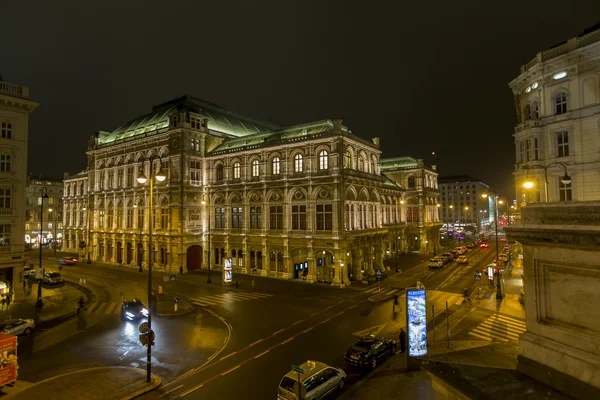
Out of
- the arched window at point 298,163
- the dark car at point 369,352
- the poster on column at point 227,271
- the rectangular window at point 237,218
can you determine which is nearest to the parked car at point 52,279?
the poster on column at point 227,271

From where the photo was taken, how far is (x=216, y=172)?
50438 millimetres

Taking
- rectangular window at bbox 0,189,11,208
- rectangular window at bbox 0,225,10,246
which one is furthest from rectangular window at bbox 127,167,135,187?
rectangular window at bbox 0,225,10,246

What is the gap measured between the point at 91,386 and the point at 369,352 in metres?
13.1

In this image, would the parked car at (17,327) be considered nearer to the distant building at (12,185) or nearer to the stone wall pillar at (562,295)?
the distant building at (12,185)

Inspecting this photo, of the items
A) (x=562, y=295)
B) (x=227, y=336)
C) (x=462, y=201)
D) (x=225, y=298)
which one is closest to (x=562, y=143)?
(x=562, y=295)

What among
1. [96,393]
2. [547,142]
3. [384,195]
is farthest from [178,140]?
[547,142]

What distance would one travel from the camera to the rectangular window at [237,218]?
4712 centimetres

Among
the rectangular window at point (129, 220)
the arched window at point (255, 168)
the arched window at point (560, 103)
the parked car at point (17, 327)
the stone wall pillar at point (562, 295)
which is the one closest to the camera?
the stone wall pillar at point (562, 295)

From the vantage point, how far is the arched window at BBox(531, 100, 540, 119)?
29872mm

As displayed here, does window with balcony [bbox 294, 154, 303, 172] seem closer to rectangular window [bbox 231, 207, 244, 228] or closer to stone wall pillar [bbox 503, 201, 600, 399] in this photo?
rectangular window [bbox 231, 207, 244, 228]

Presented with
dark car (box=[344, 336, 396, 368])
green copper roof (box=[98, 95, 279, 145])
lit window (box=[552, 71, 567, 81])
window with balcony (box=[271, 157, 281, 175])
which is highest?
green copper roof (box=[98, 95, 279, 145])

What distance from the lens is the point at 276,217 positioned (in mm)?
43719

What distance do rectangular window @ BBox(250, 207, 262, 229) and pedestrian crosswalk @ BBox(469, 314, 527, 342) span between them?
28891 mm

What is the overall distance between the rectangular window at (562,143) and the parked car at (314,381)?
26.8m
